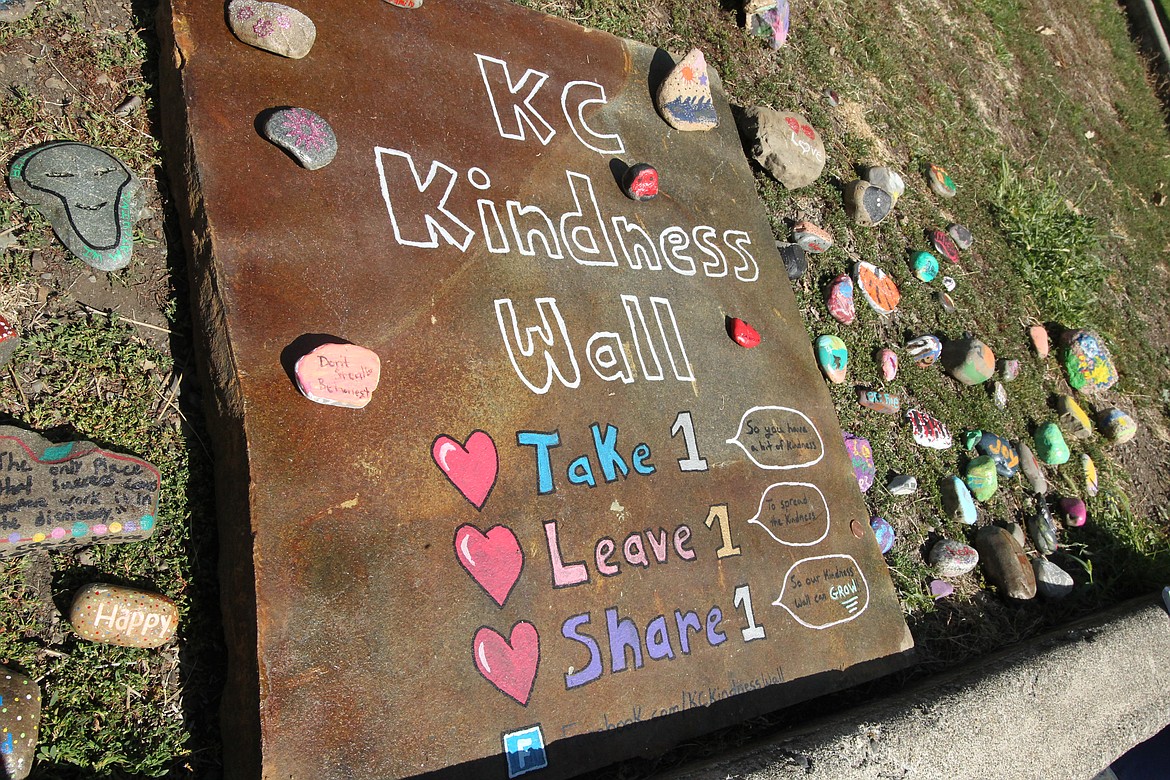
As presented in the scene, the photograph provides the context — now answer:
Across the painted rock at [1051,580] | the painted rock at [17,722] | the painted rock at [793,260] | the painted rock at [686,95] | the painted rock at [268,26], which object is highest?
the painted rock at [686,95]

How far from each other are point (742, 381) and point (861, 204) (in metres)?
1.81

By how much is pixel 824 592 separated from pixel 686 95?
209 cm

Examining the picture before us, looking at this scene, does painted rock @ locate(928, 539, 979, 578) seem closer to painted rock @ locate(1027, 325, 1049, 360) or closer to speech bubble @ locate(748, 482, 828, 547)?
speech bubble @ locate(748, 482, 828, 547)

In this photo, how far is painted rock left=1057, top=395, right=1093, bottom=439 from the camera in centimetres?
477

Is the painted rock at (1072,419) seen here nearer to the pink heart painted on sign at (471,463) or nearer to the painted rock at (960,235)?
the painted rock at (960,235)

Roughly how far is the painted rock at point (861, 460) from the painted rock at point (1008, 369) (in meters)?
1.52

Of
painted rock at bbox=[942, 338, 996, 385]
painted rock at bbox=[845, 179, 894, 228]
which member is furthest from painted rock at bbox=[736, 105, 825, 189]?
painted rock at bbox=[942, 338, 996, 385]

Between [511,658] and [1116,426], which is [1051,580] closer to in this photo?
[1116,426]

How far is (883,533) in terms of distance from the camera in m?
3.46

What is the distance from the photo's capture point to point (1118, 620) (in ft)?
10.9

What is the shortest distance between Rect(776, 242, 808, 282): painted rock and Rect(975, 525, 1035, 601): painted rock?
1.60 metres

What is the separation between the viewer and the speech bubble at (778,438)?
289 centimetres

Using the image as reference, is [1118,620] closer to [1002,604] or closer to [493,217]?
[1002,604]

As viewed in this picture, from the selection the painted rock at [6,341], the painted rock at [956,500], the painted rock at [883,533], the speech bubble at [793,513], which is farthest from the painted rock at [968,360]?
the painted rock at [6,341]
